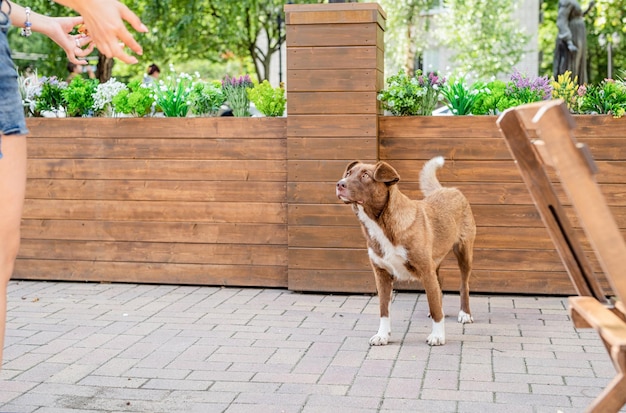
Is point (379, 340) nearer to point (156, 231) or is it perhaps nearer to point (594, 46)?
point (156, 231)

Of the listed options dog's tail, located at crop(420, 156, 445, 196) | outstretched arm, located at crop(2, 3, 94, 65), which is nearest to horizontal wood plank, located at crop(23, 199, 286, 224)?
dog's tail, located at crop(420, 156, 445, 196)

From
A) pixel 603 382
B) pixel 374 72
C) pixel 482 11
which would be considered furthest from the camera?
pixel 482 11

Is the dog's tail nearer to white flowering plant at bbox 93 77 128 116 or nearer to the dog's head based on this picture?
the dog's head

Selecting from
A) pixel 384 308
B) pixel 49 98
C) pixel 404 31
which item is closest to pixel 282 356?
pixel 384 308

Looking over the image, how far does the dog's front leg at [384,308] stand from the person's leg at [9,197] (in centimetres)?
275

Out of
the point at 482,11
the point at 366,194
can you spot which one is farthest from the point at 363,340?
the point at 482,11

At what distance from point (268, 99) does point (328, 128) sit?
2.21 ft

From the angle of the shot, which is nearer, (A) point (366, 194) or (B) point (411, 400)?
(B) point (411, 400)

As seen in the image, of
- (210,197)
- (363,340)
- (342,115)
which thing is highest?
(342,115)

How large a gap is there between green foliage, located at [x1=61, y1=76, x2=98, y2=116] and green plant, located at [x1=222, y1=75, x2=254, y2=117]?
1.15 m

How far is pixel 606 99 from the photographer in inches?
256

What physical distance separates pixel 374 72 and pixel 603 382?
3.09m

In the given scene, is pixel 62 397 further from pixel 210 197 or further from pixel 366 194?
Result: pixel 210 197

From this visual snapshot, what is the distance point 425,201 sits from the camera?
225 inches
